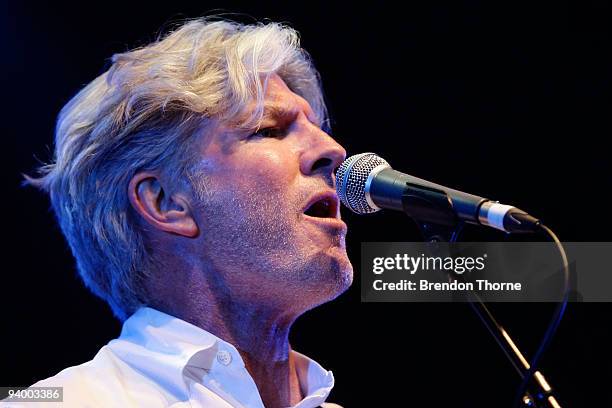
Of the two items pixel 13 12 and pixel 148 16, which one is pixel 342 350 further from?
pixel 13 12

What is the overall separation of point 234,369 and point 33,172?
1528 millimetres

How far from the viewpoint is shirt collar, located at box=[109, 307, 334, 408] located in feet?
5.82

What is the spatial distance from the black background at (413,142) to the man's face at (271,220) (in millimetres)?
1173

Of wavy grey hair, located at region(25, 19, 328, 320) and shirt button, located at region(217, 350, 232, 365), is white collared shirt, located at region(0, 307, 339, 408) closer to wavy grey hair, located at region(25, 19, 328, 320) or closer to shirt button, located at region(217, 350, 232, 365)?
shirt button, located at region(217, 350, 232, 365)

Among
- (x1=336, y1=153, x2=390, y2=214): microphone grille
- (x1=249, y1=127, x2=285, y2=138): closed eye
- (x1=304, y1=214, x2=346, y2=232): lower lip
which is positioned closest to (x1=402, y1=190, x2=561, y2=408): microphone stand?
(x1=336, y1=153, x2=390, y2=214): microphone grille

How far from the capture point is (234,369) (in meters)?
1.81

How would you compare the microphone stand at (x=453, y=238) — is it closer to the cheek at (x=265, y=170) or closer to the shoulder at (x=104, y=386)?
the cheek at (x=265, y=170)

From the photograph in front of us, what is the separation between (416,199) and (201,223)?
2.38 feet

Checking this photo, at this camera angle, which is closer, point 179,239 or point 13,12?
point 179,239

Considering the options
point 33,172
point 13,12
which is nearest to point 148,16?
point 13,12

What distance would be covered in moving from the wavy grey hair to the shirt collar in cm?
16

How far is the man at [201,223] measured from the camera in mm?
1824

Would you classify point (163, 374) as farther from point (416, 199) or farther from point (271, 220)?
point (416, 199)

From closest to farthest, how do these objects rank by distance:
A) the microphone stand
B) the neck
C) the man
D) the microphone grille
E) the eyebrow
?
Result: the microphone stand, the microphone grille, the man, the neck, the eyebrow
